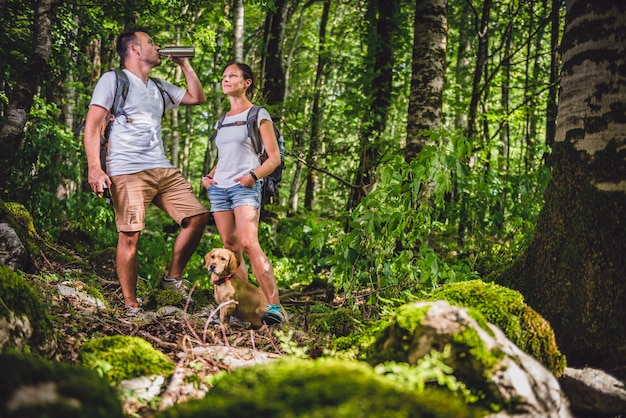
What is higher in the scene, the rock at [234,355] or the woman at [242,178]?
the woman at [242,178]

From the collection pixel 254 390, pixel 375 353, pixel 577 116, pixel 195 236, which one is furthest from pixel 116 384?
pixel 577 116

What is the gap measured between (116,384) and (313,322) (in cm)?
221

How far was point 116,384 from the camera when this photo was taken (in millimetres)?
2361

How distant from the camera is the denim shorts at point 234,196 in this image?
4.26 metres

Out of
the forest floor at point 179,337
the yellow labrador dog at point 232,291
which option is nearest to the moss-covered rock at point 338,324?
the forest floor at point 179,337

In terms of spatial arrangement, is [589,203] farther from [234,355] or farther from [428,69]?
[428,69]

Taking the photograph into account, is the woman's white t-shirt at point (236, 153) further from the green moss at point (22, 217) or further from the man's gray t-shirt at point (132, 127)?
the green moss at point (22, 217)

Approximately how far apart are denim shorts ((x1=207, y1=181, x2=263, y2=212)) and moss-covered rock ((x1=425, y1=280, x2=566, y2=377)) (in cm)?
201

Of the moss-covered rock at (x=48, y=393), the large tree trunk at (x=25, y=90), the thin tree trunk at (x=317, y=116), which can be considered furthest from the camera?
the thin tree trunk at (x=317, y=116)

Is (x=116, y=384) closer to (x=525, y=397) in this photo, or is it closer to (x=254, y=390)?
(x=254, y=390)

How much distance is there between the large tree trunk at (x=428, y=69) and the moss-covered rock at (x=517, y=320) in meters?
3.35

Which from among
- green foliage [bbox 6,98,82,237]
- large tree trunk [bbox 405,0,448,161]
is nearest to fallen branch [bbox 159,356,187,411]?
large tree trunk [bbox 405,0,448,161]

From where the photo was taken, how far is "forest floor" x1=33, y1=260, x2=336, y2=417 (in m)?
2.49

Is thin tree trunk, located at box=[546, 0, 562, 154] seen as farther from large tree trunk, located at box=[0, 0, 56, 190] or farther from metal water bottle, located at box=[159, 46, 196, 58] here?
large tree trunk, located at box=[0, 0, 56, 190]
